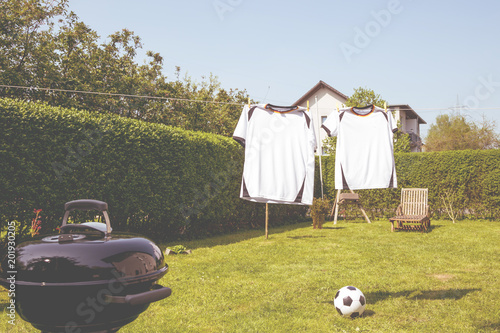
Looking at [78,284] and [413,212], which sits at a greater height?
[78,284]

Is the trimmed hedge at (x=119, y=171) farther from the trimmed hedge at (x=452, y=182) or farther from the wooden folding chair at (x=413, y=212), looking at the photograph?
the trimmed hedge at (x=452, y=182)

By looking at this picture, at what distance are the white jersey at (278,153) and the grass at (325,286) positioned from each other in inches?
50.2

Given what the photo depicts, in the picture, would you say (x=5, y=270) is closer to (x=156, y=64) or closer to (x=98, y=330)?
(x=98, y=330)

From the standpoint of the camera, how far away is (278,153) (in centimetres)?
629

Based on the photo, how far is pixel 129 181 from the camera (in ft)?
24.5

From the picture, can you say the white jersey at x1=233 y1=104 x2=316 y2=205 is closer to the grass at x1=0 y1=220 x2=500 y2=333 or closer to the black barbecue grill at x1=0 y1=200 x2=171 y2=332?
the grass at x1=0 y1=220 x2=500 y2=333

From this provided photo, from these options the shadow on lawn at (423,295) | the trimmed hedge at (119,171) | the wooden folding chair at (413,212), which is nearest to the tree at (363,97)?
the wooden folding chair at (413,212)

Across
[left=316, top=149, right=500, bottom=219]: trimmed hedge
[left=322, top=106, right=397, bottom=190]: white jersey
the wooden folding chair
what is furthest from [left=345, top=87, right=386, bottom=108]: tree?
[left=322, top=106, right=397, bottom=190]: white jersey

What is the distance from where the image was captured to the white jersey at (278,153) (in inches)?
240

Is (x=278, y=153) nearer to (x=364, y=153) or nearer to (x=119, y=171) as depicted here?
(x=364, y=153)

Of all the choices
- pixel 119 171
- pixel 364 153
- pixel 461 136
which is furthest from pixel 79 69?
pixel 461 136

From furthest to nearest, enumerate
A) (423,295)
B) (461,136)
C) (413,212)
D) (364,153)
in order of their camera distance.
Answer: (461,136), (413,212), (364,153), (423,295)

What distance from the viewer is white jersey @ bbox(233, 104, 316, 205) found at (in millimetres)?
6105

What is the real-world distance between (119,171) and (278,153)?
11.0 feet
